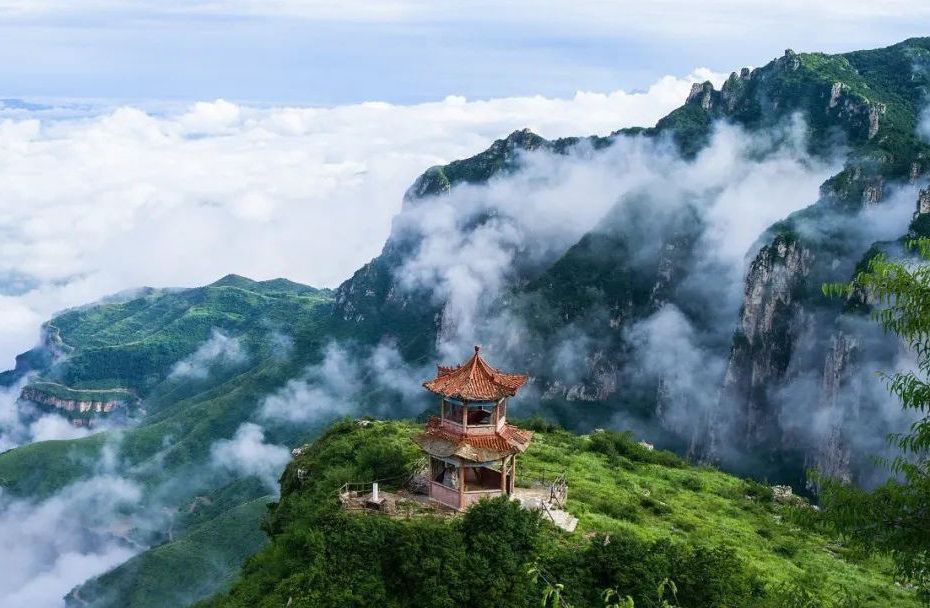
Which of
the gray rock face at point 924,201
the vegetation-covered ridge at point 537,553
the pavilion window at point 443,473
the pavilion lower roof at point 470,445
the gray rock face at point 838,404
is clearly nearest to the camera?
the vegetation-covered ridge at point 537,553

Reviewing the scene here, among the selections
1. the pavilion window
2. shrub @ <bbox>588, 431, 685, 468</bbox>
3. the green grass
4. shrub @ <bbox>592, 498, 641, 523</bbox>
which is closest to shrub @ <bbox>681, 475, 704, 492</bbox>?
the green grass

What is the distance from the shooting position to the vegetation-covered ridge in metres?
32.5

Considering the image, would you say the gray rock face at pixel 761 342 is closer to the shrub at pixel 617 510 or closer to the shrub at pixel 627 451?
the shrub at pixel 627 451

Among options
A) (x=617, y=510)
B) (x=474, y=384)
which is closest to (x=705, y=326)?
(x=617, y=510)

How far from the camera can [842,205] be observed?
124500 millimetres

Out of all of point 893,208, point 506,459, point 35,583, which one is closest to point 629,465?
point 506,459

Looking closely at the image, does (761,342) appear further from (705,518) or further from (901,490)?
(901,490)

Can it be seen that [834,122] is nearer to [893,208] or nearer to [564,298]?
[893,208]

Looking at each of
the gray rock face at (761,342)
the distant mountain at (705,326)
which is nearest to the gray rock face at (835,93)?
the distant mountain at (705,326)

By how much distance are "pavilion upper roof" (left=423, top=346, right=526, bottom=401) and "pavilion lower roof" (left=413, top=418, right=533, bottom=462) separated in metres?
1.92

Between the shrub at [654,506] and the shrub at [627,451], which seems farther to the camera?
the shrub at [627,451]

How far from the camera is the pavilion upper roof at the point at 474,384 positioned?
3738 cm

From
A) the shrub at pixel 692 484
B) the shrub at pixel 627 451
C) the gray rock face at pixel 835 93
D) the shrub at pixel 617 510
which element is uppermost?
the gray rock face at pixel 835 93

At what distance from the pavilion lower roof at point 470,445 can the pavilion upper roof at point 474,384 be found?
1.92 meters
